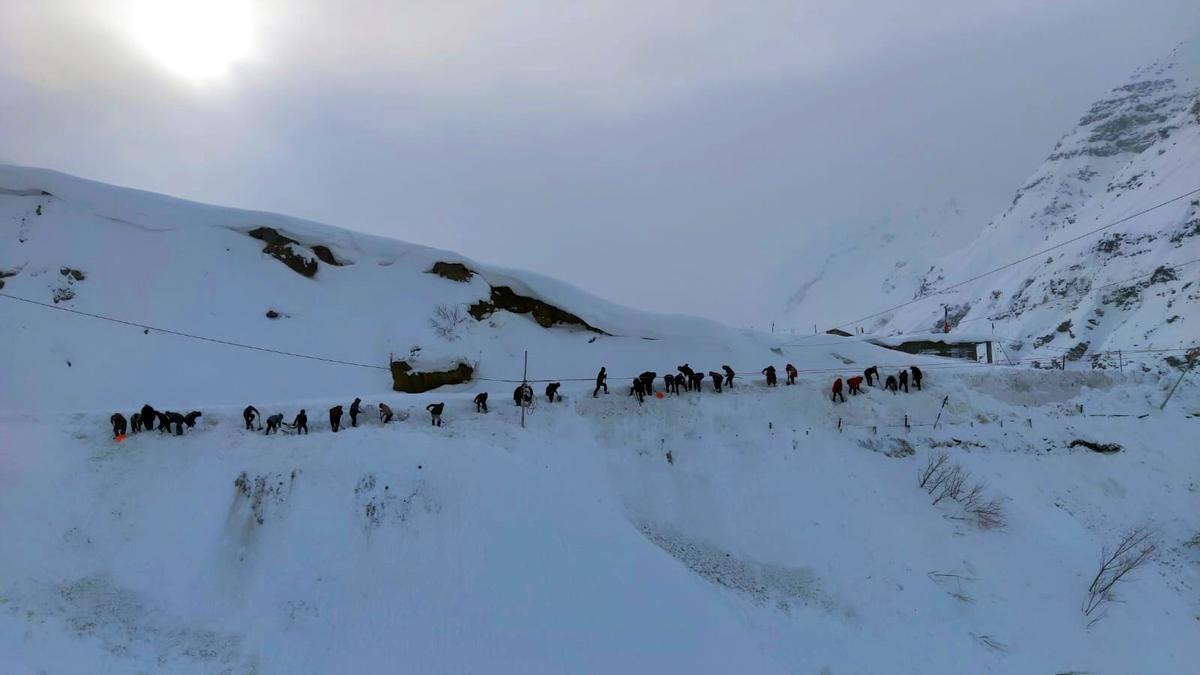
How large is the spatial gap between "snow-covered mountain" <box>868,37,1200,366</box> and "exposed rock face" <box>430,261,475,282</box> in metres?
34.0

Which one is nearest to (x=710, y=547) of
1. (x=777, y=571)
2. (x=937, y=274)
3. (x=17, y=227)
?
(x=777, y=571)

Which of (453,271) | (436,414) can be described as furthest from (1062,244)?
(436,414)

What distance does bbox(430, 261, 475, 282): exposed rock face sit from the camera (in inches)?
1282

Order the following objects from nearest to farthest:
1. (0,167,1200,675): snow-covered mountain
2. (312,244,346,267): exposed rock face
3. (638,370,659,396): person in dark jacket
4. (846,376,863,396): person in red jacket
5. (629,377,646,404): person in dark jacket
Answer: (0,167,1200,675): snow-covered mountain → (629,377,646,404): person in dark jacket → (638,370,659,396): person in dark jacket → (846,376,863,396): person in red jacket → (312,244,346,267): exposed rock face

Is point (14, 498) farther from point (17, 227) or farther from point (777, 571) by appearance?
point (17, 227)

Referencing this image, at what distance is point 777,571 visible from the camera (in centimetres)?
1639

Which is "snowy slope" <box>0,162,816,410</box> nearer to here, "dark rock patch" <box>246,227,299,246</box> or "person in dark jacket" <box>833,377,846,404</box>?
"dark rock patch" <box>246,227,299,246</box>

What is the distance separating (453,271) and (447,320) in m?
3.67

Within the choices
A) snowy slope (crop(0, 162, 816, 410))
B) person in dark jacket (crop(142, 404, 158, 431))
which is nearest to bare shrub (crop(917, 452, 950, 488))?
snowy slope (crop(0, 162, 816, 410))

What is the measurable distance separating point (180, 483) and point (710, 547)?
13.3 metres

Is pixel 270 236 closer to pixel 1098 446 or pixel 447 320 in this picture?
pixel 447 320

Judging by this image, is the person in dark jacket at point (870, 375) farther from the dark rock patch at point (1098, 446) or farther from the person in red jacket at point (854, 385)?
the dark rock patch at point (1098, 446)

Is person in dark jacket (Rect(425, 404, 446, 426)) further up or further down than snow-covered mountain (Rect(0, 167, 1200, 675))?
further up

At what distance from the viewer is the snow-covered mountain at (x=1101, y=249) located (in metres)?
64.6
